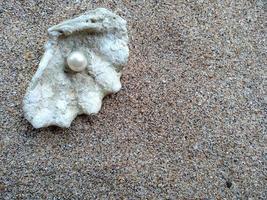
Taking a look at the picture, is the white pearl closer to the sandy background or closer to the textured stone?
the textured stone

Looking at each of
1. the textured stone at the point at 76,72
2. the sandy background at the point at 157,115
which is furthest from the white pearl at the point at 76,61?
the sandy background at the point at 157,115

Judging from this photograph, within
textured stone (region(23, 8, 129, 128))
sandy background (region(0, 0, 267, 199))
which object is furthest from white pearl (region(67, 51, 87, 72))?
sandy background (region(0, 0, 267, 199))

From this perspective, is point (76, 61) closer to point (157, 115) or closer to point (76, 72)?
point (76, 72)

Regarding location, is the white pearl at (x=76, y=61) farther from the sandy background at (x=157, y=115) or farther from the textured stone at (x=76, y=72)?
the sandy background at (x=157, y=115)

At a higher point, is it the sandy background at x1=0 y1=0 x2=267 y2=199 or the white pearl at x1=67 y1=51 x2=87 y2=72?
the white pearl at x1=67 y1=51 x2=87 y2=72

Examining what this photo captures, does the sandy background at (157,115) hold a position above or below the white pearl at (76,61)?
below
